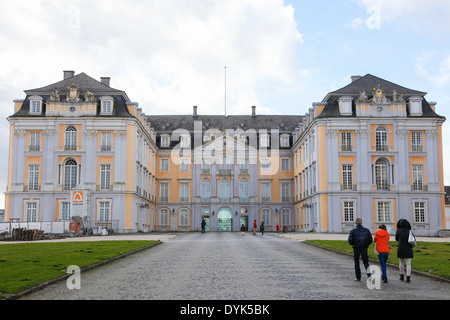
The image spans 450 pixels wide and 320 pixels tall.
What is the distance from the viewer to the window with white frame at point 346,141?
52312 millimetres

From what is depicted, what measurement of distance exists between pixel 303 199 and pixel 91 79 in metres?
25.8

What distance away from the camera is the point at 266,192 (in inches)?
2758

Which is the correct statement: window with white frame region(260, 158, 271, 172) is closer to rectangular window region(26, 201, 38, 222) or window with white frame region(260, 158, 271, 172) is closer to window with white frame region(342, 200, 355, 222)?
window with white frame region(342, 200, 355, 222)

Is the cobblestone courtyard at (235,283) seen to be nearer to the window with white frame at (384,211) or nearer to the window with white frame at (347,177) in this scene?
the window with white frame at (347,177)

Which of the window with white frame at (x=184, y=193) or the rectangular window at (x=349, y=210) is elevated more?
the window with white frame at (x=184, y=193)

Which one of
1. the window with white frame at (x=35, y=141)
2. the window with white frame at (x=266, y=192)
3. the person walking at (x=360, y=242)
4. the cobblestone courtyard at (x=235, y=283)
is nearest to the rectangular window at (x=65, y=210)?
the window with white frame at (x=35, y=141)

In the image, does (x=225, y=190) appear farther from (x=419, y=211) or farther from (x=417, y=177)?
(x=419, y=211)

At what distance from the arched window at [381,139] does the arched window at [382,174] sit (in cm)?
123

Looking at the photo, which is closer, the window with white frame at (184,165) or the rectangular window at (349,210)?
the rectangular window at (349,210)

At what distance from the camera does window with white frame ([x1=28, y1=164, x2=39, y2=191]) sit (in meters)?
52.7

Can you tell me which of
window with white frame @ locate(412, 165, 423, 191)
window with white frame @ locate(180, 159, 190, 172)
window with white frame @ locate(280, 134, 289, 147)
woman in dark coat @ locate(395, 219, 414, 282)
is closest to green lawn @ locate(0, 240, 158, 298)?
woman in dark coat @ locate(395, 219, 414, 282)

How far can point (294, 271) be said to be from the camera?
658 inches

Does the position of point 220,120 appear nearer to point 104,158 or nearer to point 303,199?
point 303,199
